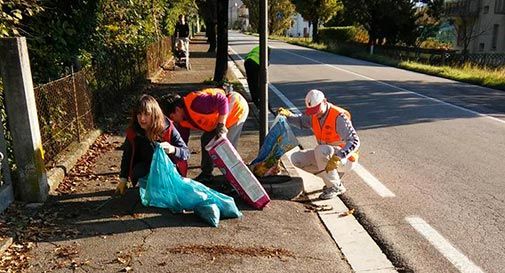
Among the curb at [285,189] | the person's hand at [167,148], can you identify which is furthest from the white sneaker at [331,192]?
the person's hand at [167,148]

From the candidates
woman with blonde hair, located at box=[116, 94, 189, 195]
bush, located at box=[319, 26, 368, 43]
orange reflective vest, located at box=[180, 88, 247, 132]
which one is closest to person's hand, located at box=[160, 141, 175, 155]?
woman with blonde hair, located at box=[116, 94, 189, 195]

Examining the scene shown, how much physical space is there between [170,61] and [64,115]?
16.0 metres

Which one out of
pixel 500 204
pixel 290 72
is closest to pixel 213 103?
pixel 500 204

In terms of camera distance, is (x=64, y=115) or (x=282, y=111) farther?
(x=64, y=115)

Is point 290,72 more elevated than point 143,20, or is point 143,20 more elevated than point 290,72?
point 143,20

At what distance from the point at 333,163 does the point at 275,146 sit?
0.67 meters

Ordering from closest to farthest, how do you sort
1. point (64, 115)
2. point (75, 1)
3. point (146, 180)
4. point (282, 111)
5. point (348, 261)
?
point (348, 261)
point (146, 180)
point (282, 111)
point (64, 115)
point (75, 1)

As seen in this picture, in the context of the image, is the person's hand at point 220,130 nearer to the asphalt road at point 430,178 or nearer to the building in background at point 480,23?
the asphalt road at point 430,178

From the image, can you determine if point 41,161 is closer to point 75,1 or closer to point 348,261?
point 348,261

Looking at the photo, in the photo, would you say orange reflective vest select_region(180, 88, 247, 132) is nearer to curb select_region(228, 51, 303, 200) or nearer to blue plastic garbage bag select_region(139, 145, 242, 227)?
blue plastic garbage bag select_region(139, 145, 242, 227)

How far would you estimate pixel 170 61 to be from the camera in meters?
21.9

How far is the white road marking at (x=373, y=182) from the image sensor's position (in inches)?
215

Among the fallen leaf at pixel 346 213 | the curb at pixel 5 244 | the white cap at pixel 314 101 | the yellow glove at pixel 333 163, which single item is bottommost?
the fallen leaf at pixel 346 213

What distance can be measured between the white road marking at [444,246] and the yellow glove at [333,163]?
2.81ft
